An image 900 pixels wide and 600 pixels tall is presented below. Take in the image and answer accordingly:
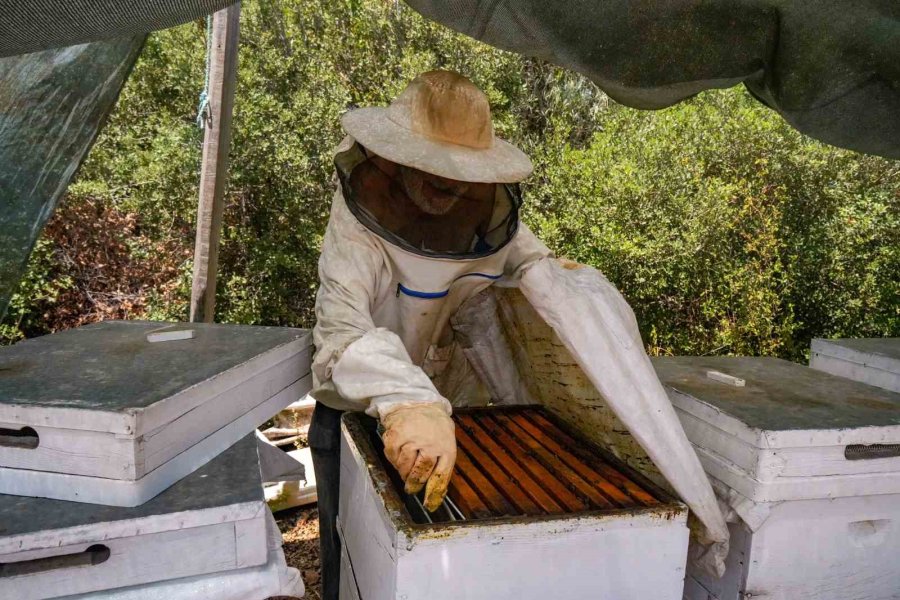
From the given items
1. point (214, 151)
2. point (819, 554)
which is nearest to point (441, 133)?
point (819, 554)

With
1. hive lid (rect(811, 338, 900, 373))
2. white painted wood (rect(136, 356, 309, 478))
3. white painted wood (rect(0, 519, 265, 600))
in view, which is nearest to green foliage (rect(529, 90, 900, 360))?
hive lid (rect(811, 338, 900, 373))

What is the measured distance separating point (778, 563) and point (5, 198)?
1.97m

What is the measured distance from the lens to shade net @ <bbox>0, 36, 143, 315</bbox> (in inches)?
57.2

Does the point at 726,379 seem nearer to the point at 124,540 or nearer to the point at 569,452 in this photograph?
the point at 569,452

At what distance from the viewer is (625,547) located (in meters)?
1.15

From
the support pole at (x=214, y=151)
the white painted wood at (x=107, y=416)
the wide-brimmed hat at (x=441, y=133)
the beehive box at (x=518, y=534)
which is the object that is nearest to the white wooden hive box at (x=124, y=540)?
the white painted wood at (x=107, y=416)

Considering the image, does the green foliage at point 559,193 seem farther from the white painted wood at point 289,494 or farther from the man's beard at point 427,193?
the man's beard at point 427,193

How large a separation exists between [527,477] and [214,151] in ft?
8.43

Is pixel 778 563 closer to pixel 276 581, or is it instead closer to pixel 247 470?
pixel 276 581

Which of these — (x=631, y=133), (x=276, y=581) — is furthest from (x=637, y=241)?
(x=276, y=581)

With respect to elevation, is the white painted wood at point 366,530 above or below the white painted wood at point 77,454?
below

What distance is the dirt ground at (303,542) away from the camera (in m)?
2.87

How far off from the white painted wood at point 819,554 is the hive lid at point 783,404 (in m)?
0.16

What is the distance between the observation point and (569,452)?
156cm
